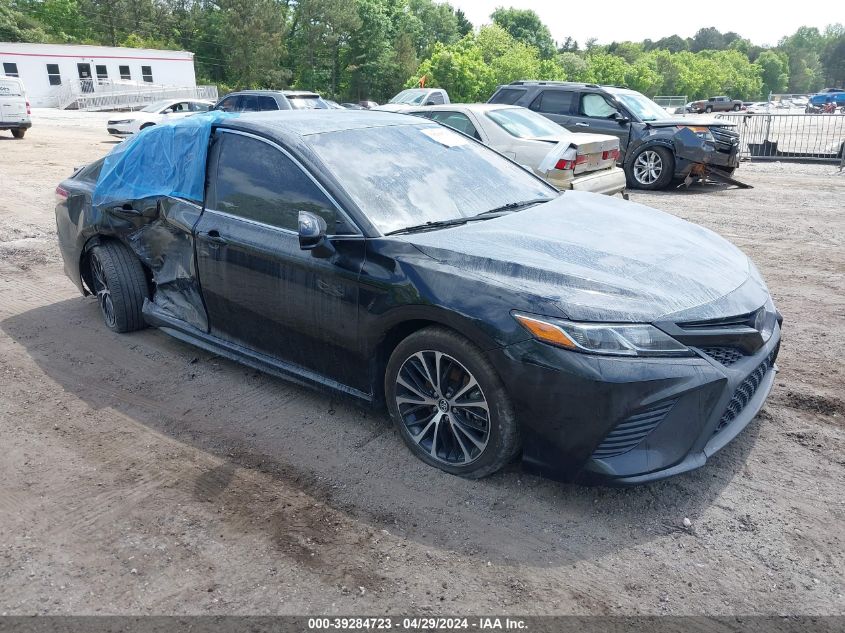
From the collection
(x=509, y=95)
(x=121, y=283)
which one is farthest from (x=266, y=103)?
(x=121, y=283)

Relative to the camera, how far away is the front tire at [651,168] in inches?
494

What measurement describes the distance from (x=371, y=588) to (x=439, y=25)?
318ft

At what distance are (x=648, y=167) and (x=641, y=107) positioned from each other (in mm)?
1308

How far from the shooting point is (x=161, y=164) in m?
4.82

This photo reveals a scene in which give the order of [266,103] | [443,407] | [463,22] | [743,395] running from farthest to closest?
[463,22] → [266,103] → [443,407] → [743,395]

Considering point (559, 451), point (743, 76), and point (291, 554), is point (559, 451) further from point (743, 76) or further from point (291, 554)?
point (743, 76)

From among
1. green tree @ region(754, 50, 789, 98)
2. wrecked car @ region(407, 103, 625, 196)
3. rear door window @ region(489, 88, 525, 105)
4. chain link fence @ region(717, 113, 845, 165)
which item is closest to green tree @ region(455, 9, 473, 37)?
green tree @ region(754, 50, 789, 98)

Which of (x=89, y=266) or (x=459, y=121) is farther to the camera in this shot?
(x=459, y=121)

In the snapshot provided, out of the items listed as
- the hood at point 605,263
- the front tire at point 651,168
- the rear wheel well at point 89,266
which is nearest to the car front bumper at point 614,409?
the hood at point 605,263

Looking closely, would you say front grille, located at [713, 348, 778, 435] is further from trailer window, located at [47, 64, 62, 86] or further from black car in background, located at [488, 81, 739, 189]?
trailer window, located at [47, 64, 62, 86]

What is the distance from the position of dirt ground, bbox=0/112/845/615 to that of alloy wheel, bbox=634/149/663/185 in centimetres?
834

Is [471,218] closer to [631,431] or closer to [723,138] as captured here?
[631,431]

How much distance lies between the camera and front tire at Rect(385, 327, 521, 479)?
321 centimetres

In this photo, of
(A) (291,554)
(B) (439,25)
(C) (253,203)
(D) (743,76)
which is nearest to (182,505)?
(A) (291,554)
